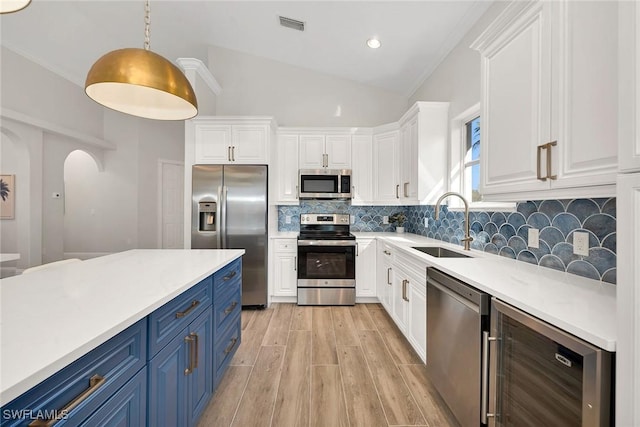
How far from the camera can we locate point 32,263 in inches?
168

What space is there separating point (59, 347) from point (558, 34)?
2.07 m

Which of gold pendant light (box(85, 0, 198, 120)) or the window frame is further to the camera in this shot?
the window frame

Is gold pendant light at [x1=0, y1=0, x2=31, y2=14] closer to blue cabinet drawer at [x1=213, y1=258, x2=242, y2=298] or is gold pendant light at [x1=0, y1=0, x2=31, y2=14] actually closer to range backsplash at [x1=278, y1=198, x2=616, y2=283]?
blue cabinet drawer at [x1=213, y1=258, x2=242, y2=298]

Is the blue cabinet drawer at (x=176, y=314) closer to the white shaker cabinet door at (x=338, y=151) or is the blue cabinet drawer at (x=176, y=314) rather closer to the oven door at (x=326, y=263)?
the oven door at (x=326, y=263)

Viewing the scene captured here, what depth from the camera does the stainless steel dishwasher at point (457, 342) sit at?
1.26 meters

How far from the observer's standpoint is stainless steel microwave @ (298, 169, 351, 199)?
359 centimetres

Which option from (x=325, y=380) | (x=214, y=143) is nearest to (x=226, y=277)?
(x=325, y=380)

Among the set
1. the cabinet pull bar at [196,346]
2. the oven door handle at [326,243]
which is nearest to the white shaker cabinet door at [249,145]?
the oven door handle at [326,243]

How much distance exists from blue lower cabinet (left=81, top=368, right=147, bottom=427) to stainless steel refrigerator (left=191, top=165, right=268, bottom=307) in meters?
2.34

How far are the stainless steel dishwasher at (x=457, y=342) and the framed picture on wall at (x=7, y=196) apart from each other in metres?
6.35

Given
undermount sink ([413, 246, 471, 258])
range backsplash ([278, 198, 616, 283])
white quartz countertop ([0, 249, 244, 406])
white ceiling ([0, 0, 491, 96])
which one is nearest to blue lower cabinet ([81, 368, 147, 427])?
white quartz countertop ([0, 249, 244, 406])

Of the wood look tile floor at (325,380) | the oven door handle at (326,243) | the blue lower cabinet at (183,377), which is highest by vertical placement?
the oven door handle at (326,243)

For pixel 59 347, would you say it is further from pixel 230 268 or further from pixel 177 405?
pixel 230 268

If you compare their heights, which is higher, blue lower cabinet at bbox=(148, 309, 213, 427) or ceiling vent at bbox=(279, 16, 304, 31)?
ceiling vent at bbox=(279, 16, 304, 31)
